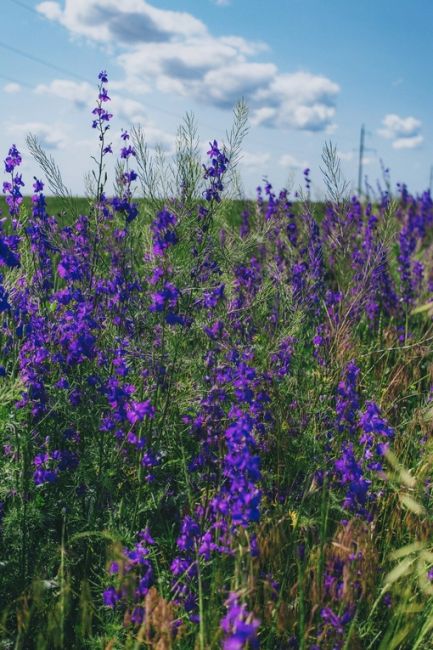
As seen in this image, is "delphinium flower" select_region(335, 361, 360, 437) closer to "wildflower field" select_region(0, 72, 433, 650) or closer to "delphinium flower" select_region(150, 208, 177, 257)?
"wildflower field" select_region(0, 72, 433, 650)

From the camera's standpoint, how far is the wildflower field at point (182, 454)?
2.11 meters

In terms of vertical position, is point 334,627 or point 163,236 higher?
point 163,236

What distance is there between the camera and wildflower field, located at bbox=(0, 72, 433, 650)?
2105 mm

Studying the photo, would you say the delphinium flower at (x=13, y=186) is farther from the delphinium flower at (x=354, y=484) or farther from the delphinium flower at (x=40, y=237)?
the delphinium flower at (x=354, y=484)

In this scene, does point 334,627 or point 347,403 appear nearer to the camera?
point 334,627

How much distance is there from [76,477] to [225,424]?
2.29ft

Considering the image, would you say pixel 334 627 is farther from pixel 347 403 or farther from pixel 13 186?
pixel 13 186

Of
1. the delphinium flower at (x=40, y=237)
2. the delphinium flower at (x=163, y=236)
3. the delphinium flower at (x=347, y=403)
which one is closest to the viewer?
the delphinium flower at (x=163, y=236)

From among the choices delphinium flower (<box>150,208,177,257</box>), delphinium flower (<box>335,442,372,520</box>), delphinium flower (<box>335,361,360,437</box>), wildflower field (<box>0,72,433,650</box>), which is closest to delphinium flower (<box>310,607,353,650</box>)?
wildflower field (<box>0,72,433,650</box>)

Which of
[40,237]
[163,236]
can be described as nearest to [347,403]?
[163,236]

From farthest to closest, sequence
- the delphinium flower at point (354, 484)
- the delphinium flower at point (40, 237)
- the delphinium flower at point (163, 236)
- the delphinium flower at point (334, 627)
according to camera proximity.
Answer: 1. the delphinium flower at point (40, 237)
2. the delphinium flower at point (163, 236)
3. the delphinium flower at point (354, 484)
4. the delphinium flower at point (334, 627)

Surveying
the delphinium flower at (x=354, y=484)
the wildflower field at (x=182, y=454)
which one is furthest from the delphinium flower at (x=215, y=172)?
the delphinium flower at (x=354, y=484)

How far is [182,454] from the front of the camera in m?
2.62

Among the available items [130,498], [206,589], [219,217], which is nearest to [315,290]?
[219,217]
